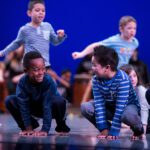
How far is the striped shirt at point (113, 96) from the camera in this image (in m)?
3.33

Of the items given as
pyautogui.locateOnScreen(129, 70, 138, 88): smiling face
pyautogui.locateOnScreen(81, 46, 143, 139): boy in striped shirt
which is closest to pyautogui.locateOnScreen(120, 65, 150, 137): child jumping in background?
pyautogui.locateOnScreen(129, 70, 138, 88): smiling face

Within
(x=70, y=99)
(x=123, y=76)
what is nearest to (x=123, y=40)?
(x=123, y=76)

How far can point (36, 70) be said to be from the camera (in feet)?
11.3

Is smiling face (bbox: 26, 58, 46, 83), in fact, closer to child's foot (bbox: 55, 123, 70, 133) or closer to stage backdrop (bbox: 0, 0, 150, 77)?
child's foot (bbox: 55, 123, 70, 133)

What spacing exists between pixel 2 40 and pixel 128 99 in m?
2.21

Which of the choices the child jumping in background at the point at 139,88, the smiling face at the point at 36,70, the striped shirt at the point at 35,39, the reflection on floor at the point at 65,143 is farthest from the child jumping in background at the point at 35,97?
the striped shirt at the point at 35,39

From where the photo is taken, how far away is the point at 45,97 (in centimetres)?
349

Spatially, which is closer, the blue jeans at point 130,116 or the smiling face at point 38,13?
the blue jeans at point 130,116

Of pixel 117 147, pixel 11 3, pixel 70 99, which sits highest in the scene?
pixel 11 3

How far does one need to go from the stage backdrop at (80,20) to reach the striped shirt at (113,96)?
180 cm

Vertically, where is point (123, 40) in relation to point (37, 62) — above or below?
above

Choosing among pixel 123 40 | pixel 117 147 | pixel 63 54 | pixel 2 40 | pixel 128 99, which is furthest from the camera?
pixel 63 54

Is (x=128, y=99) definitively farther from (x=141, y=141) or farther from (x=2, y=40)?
(x=2, y=40)

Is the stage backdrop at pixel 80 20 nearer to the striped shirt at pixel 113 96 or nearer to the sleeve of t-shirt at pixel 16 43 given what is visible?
the sleeve of t-shirt at pixel 16 43
